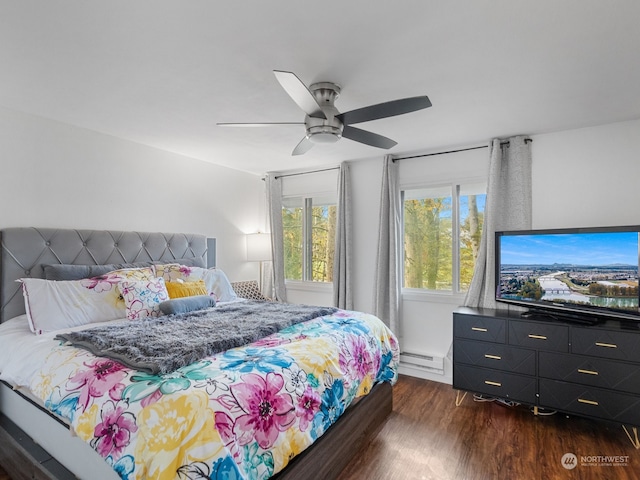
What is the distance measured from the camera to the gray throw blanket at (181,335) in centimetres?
166

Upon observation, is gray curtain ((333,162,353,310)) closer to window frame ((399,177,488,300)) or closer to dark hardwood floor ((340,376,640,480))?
window frame ((399,177,488,300))

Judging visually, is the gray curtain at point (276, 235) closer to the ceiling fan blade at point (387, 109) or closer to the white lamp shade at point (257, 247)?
the white lamp shade at point (257, 247)

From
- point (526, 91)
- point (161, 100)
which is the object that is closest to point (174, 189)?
point (161, 100)

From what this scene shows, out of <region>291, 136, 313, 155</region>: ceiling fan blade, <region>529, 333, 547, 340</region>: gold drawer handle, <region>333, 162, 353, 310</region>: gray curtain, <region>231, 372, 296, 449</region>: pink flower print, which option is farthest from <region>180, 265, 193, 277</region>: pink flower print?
<region>529, 333, 547, 340</region>: gold drawer handle

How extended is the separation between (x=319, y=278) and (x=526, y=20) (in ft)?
12.0

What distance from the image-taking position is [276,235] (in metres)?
4.83

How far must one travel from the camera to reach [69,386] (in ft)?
5.24

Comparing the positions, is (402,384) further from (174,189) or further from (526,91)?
(174,189)

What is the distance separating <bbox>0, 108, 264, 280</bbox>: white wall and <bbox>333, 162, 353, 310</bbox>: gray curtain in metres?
1.40

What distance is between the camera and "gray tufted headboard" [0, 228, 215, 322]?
2.57 m

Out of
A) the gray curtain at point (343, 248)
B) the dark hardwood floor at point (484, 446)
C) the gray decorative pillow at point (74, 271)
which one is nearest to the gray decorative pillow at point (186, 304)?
the gray decorative pillow at point (74, 271)

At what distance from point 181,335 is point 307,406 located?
88cm

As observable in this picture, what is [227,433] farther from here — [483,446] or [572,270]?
[572,270]

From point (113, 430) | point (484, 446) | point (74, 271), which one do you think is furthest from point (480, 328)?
point (74, 271)
